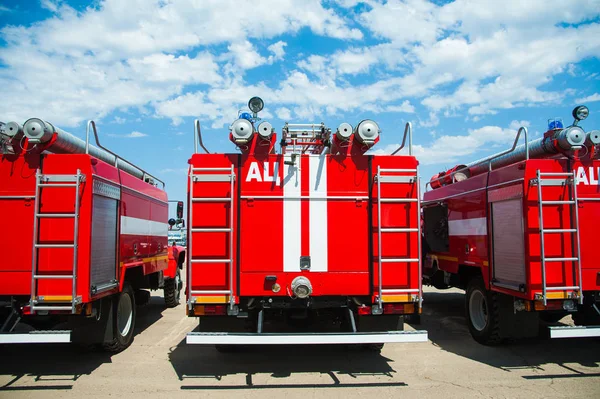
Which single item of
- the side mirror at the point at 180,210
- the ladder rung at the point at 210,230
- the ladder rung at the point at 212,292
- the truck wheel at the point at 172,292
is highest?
the side mirror at the point at 180,210

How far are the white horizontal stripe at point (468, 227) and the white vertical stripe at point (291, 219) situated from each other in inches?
146

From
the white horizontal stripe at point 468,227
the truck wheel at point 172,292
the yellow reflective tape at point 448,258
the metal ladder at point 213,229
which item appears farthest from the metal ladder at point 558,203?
the truck wheel at point 172,292

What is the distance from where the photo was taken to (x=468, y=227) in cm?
853

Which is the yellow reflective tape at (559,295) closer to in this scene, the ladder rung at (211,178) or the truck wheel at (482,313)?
the truck wheel at (482,313)

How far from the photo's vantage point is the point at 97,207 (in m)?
6.27

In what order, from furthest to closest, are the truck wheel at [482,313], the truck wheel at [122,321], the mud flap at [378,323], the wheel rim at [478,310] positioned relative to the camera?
Result: 1. the wheel rim at [478,310]
2. the truck wheel at [482,313]
3. the truck wheel at [122,321]
4. the mud flap at [378,323]

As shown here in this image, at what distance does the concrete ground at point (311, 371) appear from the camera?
5.51 meters

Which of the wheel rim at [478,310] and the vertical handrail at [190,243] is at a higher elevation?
the vertical handrail at [190,243]

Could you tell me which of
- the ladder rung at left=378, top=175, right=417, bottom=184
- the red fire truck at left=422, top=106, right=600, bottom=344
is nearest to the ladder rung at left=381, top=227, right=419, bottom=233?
the ladder rung at left=378, top=175, right=417, bottom=184

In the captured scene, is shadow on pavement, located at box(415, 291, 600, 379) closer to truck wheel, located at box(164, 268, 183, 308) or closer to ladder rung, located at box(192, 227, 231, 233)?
ladder rung, located at box(192, 227, 231, 233)

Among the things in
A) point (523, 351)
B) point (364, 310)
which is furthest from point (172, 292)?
point (523, 351)

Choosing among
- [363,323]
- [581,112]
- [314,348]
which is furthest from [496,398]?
[581,112]

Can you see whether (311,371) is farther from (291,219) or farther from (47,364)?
(47,364)

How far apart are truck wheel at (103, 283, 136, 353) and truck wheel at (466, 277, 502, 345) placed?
246 inches
